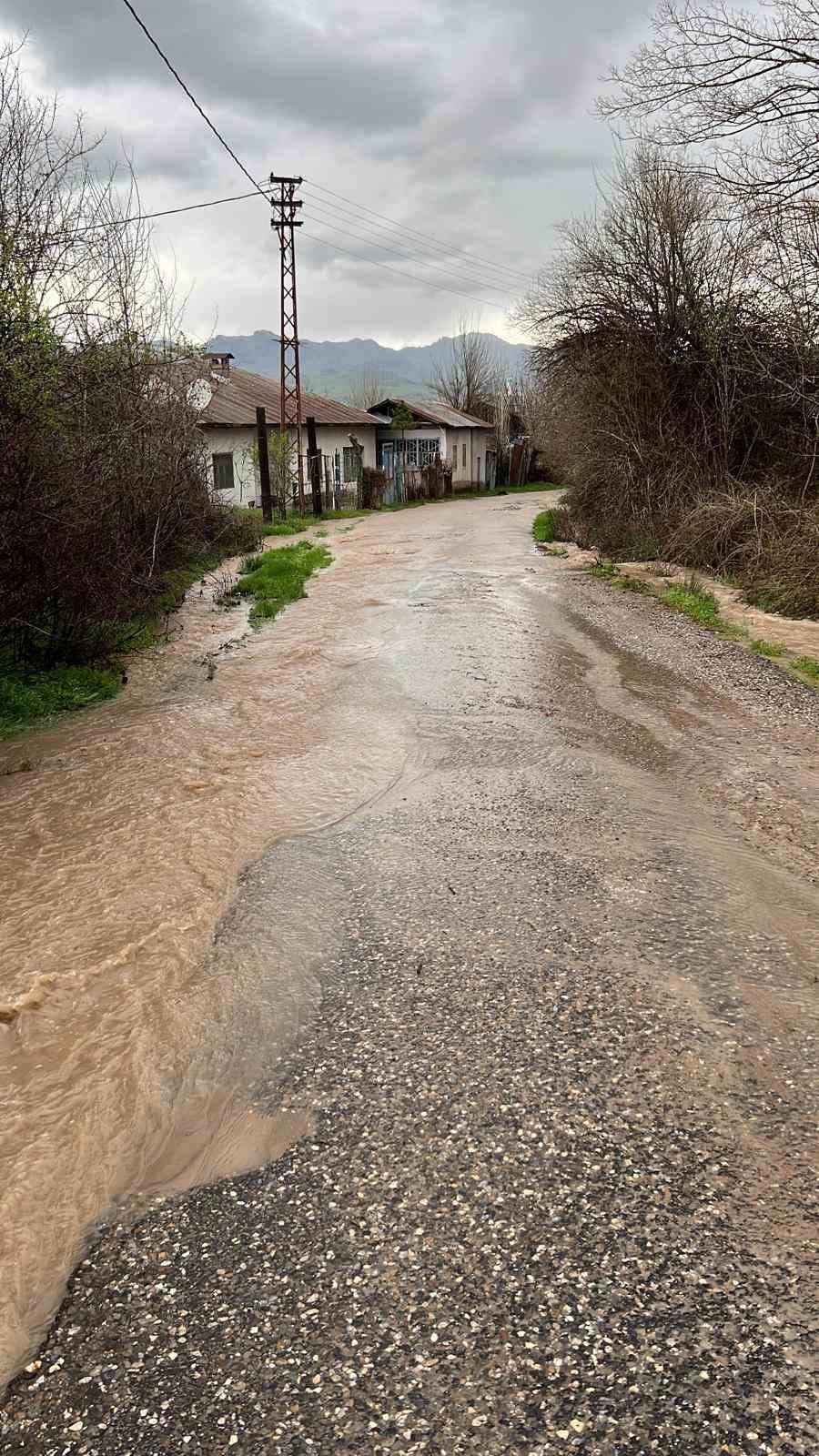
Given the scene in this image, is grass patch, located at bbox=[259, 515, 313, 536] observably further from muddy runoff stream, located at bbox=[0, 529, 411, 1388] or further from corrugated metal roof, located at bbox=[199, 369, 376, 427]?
muddy runoff stream, located at bbox=[0, 529, 411, 1388]

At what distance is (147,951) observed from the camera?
4.64 meters

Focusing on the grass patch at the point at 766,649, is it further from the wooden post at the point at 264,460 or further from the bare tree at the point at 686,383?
the wooden post at the point at 264,460

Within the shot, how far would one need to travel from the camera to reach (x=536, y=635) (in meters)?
11.5

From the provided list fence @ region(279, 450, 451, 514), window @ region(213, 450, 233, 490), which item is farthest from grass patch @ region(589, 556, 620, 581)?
window @ region(213, 450, 233, 490)

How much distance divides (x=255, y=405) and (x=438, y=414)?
16.1 metres

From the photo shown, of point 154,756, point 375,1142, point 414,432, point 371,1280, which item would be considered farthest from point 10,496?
point 414,432

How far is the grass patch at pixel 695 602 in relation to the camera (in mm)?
12047

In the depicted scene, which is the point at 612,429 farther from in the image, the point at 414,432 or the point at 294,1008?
the point at 414,432

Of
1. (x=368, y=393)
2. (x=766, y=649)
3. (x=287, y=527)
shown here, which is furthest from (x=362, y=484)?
(x=368, y=393)

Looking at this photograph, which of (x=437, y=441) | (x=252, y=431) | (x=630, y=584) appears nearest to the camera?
(x=630, y=584)

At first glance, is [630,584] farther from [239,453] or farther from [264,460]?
[239,453]

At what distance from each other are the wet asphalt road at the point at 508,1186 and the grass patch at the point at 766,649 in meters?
4.49

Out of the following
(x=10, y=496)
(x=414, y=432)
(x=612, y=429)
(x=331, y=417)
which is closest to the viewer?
(x=10, y=496)

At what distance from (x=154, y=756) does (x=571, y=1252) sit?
5.45 metres
